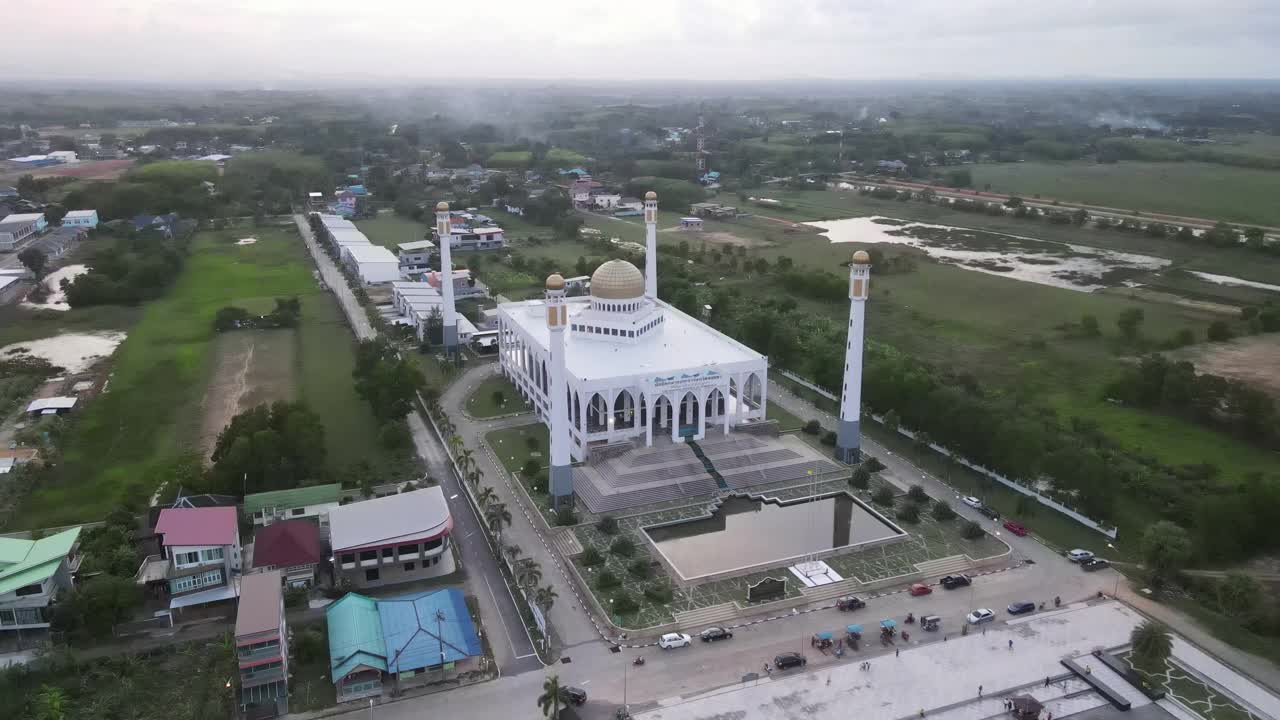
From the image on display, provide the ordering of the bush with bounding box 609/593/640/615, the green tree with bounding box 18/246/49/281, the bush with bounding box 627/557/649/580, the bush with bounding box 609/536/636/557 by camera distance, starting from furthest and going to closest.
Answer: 1. the green tree with bounding box 18/246/49/281
2. the bush with bounding box 609/536/636/557
3. the bush with bounding box 627/557/649/580
4. the bush with bounding box 609/593/640/615

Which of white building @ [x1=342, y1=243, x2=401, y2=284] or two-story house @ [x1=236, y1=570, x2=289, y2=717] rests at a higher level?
white building @ [x1=342, y1=243, x2=401, y2=284]

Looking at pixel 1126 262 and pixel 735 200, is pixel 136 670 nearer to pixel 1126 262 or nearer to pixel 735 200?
pixel 1126 262

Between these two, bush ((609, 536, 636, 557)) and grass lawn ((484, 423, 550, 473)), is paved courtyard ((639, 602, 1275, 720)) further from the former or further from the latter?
grass lawn ((484, 423, 550, 473))

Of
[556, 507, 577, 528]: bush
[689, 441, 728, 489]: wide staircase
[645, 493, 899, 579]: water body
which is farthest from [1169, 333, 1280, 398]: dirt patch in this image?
[556, 507, 577, 528]: bush

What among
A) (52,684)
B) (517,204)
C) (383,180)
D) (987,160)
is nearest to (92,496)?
(52,684)

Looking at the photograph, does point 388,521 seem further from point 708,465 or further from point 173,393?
point 173,393

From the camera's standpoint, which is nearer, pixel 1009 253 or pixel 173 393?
pixel 173 393

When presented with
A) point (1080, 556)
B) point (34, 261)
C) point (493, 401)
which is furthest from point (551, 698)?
point (34, 261)
